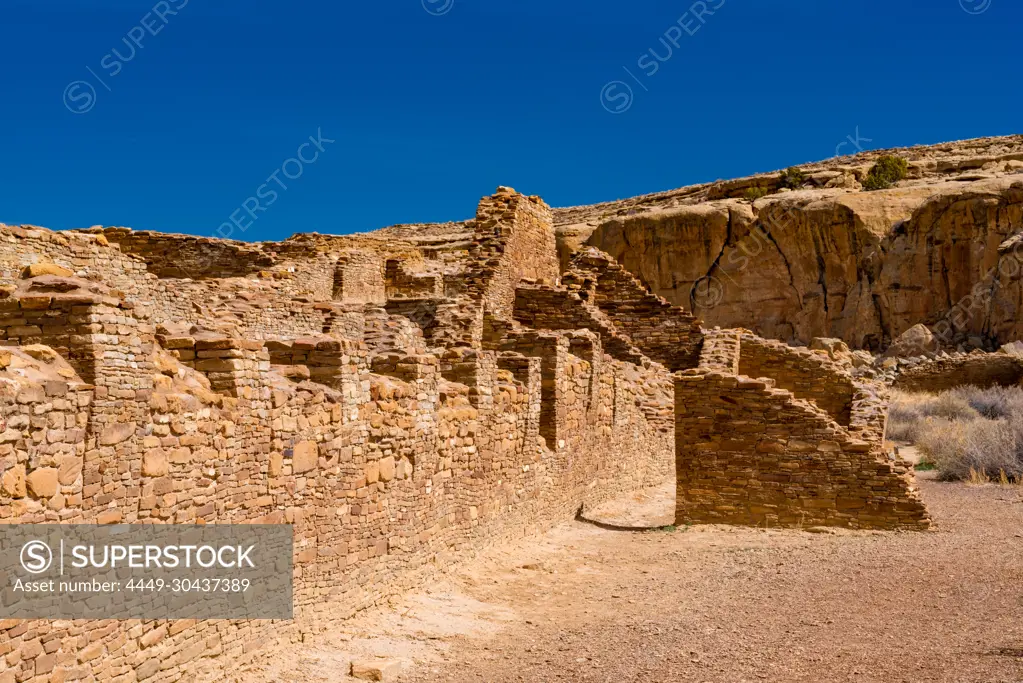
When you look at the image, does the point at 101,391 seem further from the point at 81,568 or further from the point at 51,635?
the point at 51,635

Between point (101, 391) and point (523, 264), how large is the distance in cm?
1390

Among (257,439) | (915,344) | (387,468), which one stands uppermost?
A: (915,344)

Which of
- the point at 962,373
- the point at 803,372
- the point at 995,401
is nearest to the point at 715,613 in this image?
A: the point at 803,372

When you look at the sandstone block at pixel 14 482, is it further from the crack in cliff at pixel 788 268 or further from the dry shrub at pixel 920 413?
the crack in cliff at pixel 788 268

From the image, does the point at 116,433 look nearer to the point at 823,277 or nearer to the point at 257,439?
the point at 257,439

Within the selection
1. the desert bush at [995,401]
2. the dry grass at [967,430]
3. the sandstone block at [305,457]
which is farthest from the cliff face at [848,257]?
the sandstone block at [305,457]

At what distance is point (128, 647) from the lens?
585cm

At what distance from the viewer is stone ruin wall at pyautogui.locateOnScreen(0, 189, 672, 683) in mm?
5484

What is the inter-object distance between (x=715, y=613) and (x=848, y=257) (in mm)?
34557

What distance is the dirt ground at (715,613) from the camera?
7.06m

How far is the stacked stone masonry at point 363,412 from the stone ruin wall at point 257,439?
19 millimetres

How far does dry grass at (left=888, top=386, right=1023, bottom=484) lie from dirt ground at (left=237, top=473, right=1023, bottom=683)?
3199 millimetres

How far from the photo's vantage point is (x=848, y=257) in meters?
40.6

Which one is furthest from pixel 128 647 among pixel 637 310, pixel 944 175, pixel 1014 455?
pixel 944 175
